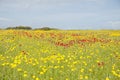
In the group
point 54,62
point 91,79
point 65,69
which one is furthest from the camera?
point 54,62

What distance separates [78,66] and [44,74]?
1187mm

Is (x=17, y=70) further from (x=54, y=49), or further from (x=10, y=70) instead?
(x=54, y=49)

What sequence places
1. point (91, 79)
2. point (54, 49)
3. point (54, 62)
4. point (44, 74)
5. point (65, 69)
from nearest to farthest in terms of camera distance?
point (91, 79) → point (44, 74) → point (65, 69) → point (54, 62) → point (54, 49)

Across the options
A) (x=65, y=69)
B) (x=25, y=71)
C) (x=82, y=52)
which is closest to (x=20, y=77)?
(x=25, y=71)

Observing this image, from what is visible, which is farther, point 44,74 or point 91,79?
point 44,74

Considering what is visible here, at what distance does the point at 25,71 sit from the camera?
832 centimetres

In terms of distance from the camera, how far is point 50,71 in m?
8.68

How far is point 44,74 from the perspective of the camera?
8.57m

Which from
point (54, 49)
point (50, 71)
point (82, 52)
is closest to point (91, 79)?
point (50, 71)

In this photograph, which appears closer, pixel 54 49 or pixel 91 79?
pixel 91 79

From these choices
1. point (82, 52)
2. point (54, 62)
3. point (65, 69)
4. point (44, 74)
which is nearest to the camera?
point (44, 74)

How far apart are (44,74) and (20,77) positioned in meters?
0.73

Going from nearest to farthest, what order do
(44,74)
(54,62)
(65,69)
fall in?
(44,74), (65,69), (54,62)

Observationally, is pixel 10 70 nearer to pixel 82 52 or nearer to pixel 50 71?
pixel 50 71
